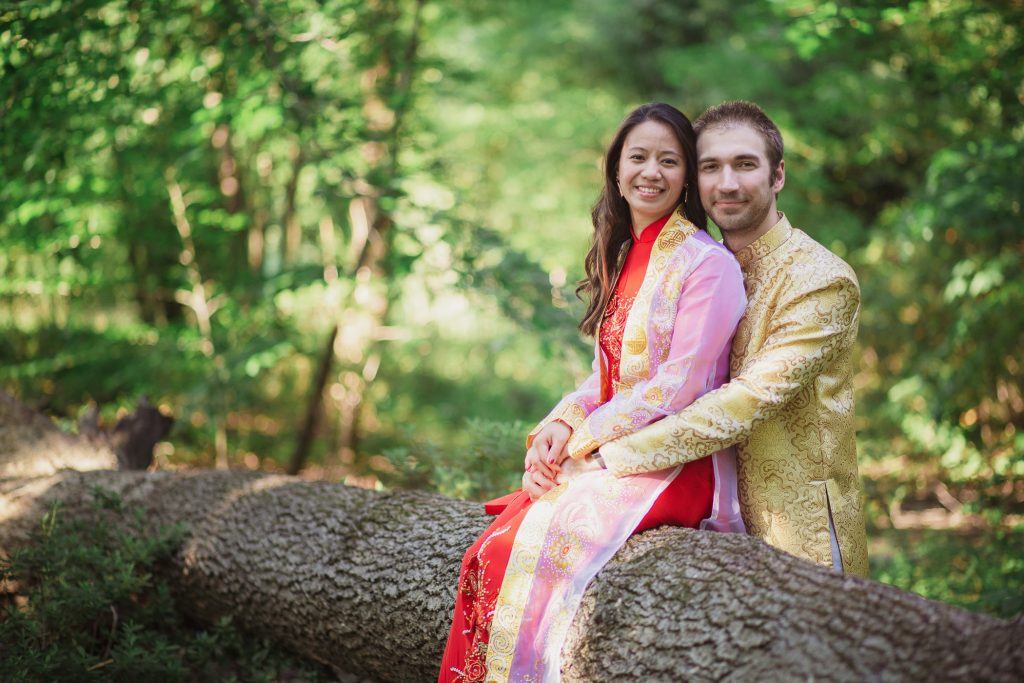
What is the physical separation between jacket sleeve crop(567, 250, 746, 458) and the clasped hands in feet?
0.47

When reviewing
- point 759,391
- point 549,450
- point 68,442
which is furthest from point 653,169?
point 68,442

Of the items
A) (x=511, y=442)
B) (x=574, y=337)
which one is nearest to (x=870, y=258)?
(x=574, y=337)

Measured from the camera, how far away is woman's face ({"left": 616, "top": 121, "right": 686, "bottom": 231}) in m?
2.39

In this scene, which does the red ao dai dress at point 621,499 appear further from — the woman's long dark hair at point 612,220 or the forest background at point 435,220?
the forest background at point 435,220

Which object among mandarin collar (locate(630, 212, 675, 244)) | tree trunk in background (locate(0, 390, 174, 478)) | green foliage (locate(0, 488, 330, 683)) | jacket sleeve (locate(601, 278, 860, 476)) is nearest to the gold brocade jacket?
jacket sleeve (locate(601, 278, 860, 476))

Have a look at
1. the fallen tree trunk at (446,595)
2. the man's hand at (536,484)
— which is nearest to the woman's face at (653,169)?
the man's hand at (536,484)

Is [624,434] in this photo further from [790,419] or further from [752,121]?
[752,121]

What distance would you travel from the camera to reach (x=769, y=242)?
2.38 metres

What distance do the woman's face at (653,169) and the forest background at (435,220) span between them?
184 centimetres

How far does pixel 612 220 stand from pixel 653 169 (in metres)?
0.27

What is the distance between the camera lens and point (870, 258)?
8.09m

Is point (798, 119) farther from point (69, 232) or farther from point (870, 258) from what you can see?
point (69, 232)

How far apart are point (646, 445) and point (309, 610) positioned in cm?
157

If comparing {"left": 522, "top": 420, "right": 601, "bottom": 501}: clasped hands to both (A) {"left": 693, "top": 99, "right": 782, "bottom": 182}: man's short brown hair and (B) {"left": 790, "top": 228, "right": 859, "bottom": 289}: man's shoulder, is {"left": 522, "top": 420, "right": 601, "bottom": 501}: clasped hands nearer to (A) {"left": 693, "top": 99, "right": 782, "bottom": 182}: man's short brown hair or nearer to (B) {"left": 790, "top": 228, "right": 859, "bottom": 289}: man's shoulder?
(B) {"left": 790, "top": 228, "right": 859, "bottom": 289}: man's shoulder
